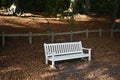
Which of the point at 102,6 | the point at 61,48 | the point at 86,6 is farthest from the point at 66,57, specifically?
the point at 86,6

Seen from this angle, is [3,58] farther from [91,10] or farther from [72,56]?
[91,10]

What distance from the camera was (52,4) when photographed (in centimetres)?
1047

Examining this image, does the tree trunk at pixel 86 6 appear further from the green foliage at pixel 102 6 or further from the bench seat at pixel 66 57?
the bench seat at pixel 66 57

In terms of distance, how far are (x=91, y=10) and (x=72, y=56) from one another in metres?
14.5

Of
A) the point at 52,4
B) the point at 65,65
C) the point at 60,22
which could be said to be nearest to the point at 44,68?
the point at 65,65

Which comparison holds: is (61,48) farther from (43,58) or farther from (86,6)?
(86,6)

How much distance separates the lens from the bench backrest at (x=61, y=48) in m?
12.3

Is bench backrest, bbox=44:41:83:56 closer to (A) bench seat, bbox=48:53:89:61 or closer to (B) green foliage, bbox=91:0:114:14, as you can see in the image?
(A) bench seat, bbox=48:53:89:61

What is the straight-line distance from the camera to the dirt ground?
429 inches

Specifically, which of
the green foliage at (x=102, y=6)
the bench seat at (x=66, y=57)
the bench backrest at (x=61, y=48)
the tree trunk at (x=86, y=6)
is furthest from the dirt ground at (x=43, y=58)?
the tree trunk at (x=86, y=6)

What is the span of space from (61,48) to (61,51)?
156 mm

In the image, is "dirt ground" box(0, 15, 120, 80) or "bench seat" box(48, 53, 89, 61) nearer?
"dirt ground" box(0, 15, 120, 80)

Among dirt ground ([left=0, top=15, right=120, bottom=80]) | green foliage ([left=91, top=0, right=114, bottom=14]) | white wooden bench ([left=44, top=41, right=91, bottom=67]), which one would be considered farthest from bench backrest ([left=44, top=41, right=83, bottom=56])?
green foliage ([left=91, top=0, right=114, bottom=14])

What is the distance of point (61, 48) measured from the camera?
42.3 ft
